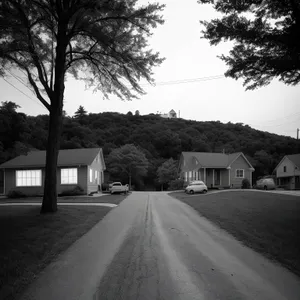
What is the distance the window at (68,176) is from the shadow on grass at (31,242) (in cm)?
1602

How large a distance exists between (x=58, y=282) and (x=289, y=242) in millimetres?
7081

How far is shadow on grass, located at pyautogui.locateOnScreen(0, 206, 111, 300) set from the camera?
4.71 metres

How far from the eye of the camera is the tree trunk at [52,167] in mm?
11576

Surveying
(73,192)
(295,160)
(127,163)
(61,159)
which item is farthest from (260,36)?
(295,160)

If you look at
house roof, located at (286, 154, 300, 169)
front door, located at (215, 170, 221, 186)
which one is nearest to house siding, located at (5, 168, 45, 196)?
front door, located at (215, 170, 221, 186)

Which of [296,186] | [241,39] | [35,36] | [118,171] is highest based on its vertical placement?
[35,36]

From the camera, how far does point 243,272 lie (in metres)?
5.11

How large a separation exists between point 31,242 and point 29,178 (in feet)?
76.3

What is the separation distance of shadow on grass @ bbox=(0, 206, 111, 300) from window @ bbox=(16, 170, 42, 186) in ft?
60.6

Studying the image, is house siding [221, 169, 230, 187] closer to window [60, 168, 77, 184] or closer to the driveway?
window [60, 168, 77, 184]

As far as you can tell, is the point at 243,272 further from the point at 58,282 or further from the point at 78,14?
A: the point at 78,14

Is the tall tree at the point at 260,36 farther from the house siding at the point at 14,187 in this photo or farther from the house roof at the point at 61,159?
the house siding at the point at 14,187

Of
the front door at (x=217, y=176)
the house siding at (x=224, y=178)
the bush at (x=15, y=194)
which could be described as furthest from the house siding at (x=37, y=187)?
the house siding at (x=224, y=178)

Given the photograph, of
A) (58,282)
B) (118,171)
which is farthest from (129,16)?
(118,171)
